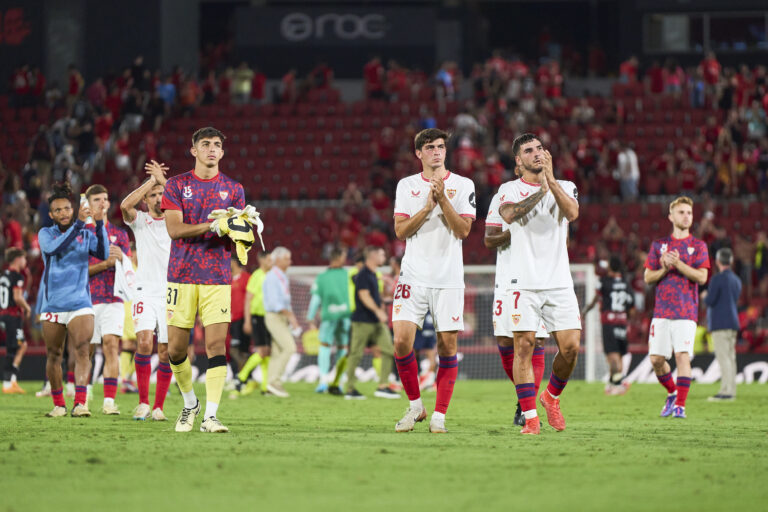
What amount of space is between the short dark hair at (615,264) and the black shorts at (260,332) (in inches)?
227

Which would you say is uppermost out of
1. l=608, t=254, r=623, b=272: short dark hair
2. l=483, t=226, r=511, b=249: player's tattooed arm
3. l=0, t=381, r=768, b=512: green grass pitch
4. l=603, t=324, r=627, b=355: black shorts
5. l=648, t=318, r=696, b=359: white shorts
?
l=483, t=226, r=511, b=249: player's tattooed arm

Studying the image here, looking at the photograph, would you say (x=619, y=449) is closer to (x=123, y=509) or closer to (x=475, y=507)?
(x=475, y=507)

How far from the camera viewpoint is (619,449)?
8539mm

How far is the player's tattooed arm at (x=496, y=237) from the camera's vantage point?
1000cm

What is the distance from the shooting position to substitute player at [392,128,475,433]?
387 inches

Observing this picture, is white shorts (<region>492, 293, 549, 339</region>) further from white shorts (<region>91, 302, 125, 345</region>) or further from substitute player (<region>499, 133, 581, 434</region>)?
white shorts (<region>91, 302, 125, 345</region>)

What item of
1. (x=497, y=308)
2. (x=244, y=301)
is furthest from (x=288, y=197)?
(x=497, y=308)

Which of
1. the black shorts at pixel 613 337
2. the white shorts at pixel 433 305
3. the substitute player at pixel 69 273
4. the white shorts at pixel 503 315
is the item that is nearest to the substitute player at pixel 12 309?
the substitute player at pixel 69 273

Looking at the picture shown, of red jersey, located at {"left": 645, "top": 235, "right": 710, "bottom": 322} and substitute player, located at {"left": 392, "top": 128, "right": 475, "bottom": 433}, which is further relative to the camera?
red jersey, located at {"left": 645, "top": 235, "right": 710, "bottom": 322}

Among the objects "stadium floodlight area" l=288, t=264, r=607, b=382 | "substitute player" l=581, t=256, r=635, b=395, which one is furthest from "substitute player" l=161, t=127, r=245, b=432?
"stadium floodlight area" l=288, t=264, r=607, b=382

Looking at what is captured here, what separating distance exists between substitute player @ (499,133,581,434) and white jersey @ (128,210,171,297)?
13.0 ft

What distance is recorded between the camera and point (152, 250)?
39.2 feet

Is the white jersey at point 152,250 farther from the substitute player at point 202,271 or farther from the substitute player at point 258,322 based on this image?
the substitute player at point 258,322

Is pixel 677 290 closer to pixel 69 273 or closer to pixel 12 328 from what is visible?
pixel 69 273
